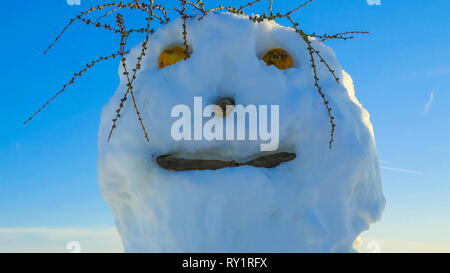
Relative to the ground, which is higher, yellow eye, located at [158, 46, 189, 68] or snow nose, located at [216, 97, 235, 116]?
yellow eye, located at [158, 46, 189, 68]

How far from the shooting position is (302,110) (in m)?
2.51

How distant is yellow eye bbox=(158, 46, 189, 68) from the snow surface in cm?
6

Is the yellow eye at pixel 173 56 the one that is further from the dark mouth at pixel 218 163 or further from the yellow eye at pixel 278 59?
the dark mouth at pixel 218 163

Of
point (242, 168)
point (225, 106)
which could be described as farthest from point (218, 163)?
point (225, 106)

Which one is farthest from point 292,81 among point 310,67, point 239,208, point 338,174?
point 239,208

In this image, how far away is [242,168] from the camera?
2.42 meters

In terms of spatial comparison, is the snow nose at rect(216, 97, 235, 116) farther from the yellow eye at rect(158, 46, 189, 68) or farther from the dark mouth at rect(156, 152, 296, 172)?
the yellow eye at rect(158, 46, 189, 68)

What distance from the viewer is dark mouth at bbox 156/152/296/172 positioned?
2464 millimetres

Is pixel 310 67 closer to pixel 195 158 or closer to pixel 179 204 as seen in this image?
pixel 195 158

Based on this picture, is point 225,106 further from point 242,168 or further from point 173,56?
point 173,56

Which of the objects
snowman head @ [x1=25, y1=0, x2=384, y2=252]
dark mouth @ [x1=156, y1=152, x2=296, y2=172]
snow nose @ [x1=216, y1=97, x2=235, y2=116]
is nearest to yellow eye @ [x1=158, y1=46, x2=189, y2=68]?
snowman head @ [x1=25, y1=0, x2=384, y2=252]

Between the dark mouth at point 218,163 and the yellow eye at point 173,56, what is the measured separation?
1.78 feet

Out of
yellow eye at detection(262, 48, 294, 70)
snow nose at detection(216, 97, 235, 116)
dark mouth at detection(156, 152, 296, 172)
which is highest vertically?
yellow eye at detection(262, 48, 294, 70)
